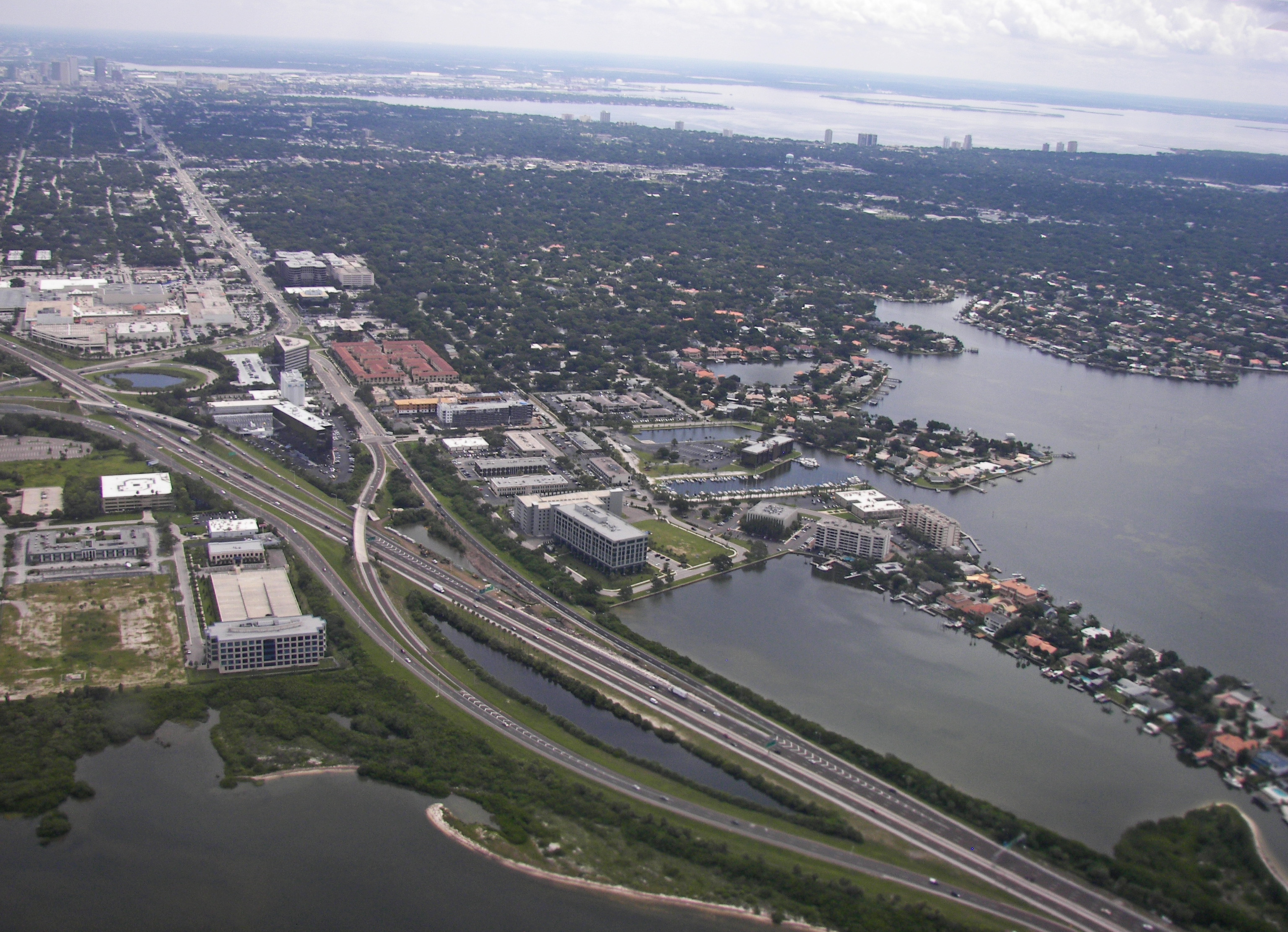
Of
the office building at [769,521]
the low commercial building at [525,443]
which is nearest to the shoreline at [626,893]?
the office building at [769,521]

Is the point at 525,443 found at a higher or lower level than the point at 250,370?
lower

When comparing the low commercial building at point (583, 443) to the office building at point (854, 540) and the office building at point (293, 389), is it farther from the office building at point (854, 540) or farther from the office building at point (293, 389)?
the office building at point (293, 389)

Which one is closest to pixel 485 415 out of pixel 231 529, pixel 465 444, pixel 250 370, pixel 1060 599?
pixel 465 444

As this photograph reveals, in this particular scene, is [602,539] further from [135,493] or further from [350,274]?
[350,274]

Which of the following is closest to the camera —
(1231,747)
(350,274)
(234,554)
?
(1231,747)

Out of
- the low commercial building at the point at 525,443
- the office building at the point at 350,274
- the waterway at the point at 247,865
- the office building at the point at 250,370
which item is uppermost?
the office building at the point at 350,274

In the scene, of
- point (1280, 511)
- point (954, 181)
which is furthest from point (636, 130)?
point (1280, 511)

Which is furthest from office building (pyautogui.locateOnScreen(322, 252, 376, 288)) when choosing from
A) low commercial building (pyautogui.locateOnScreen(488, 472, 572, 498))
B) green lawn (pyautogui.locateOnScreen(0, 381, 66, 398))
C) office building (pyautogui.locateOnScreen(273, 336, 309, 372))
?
low commercial building (pyautogui.locateOnScreen(488, 472, 572, 498))

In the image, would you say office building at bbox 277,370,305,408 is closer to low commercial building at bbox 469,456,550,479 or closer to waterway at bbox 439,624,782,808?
low commercial building at bbox 469,456,550,479

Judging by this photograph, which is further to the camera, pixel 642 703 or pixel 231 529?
pixel 231 529
